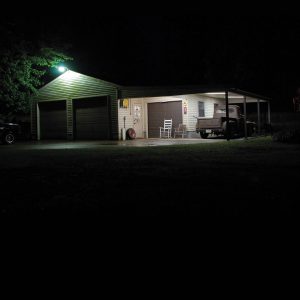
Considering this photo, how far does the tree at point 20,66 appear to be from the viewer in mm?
26520

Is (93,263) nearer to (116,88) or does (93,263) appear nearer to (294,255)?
(294,255)

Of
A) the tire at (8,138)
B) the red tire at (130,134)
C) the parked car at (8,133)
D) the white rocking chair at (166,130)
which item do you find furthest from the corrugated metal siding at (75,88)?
the tire at (8,138)

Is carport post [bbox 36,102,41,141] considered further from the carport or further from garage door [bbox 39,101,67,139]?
the carport

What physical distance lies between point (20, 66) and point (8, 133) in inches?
256

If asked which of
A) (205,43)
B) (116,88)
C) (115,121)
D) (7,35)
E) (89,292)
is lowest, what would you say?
(89,292)

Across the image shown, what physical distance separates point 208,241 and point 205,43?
4424 centimetres

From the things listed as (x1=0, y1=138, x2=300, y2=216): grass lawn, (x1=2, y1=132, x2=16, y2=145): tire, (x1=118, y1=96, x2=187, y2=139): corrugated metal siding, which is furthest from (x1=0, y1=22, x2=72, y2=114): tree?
(x1=0, y1=138, x2=300, y2=216): grass lawn

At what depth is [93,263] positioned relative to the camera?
3949 millimetres

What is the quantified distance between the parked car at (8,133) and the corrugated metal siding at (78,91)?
3852 millimetres

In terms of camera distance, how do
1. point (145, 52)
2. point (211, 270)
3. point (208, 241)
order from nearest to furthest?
point (211, 270) → point (208, 241) → point (145, 52)

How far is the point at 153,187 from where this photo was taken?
757 centimetres

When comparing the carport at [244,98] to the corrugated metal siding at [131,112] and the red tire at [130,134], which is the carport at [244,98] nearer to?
the corrugated metal siding at [131,112]

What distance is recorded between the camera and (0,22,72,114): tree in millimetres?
26520

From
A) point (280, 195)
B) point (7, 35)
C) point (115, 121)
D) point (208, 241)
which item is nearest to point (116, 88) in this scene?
point (115, 121)
